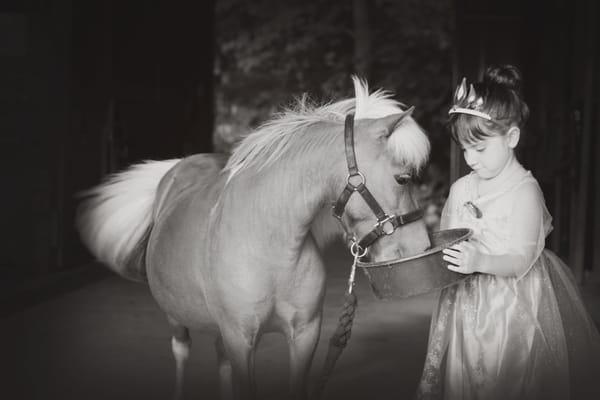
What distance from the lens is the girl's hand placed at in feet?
7.13

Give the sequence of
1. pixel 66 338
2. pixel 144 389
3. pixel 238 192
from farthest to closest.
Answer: pixel 66 338 → pixel 144 389 → pixel 238 192

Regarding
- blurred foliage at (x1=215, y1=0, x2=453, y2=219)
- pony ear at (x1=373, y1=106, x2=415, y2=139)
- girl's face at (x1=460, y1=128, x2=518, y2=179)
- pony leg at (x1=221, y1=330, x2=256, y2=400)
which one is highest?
blurred foliage at (x1=215, y1=0, x2=453, y2=219)

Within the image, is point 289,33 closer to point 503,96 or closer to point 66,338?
point 66,338

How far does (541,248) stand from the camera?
2.25 meters

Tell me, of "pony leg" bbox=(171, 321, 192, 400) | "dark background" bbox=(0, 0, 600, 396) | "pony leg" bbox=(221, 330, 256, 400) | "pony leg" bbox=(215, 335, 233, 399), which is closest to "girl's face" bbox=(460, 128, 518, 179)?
"pony leg" bbox=(221, 330, 256, 400)

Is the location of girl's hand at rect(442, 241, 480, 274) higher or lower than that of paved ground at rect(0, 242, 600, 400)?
higher

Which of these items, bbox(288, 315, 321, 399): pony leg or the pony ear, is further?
bbox(288, 315, 321, 399): pony leg

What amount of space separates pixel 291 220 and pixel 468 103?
695 millimetres

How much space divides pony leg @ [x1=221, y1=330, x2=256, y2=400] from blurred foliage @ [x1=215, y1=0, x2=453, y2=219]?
10.5 meters

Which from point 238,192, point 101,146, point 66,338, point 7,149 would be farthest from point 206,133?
point 238,192

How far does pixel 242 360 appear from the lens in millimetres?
2420

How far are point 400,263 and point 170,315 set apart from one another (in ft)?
4.68

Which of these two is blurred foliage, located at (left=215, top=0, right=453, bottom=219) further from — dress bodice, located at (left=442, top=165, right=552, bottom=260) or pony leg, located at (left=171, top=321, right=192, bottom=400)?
dress bodice, located at (left=442, top=165, right=552, bottom=260)

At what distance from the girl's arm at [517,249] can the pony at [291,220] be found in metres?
0.15
